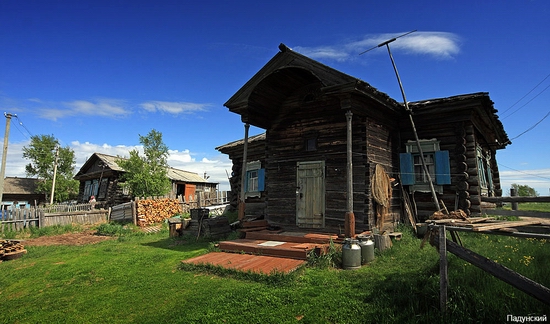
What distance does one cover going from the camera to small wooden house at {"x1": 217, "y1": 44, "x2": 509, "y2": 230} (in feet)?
32.9

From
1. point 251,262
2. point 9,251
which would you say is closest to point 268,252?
point 251,262

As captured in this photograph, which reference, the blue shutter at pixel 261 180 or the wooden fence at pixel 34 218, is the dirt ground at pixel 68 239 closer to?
the wooden fence at pixel 34 218

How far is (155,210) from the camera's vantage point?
20328 mm

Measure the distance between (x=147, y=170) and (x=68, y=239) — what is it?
11.8 meters

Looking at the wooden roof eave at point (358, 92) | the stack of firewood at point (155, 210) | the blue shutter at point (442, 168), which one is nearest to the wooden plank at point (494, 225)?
the wooden roof eave at point (358, 92)

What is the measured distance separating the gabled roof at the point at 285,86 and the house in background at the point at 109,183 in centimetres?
1444

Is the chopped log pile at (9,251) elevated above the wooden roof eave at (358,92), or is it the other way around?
the wooden roof eave at (358,92)

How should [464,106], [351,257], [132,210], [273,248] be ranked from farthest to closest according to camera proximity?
[132,210]
[464,106]
[273,248]
[351,257]

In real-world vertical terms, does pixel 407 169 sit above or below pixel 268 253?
above

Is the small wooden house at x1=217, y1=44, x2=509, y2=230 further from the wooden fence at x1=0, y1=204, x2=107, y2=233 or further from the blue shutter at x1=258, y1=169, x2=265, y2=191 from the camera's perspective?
the wooden fence at x1=0, y1=204, x2=107, y2=233

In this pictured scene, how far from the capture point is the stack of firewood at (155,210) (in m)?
19.3

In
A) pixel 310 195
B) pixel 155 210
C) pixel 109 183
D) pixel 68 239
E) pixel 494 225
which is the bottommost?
pixel 68 239

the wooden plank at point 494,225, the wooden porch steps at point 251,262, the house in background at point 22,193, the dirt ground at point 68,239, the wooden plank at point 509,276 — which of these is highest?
the house in background at point 22,193

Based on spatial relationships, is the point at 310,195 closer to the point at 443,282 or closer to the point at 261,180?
the point at 261,180
